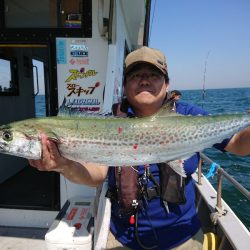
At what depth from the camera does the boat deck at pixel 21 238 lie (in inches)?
190

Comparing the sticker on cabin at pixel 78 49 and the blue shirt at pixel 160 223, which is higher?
the sticker on cabin at pixel 78 49

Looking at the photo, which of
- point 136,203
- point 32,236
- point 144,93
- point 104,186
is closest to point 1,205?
point 32,236

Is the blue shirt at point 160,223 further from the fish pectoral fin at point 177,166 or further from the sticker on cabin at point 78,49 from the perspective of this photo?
the sticker on cabin at point 78,49

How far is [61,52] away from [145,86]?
2.46 m

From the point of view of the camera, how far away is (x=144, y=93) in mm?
2811

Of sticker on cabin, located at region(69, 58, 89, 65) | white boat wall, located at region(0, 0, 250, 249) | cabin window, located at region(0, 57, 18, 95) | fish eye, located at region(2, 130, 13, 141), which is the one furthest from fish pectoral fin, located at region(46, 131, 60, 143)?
cabin window, located at region(0, 57, 18, 95)

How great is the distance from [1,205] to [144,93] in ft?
12.0

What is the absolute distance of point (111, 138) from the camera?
2.53 meters

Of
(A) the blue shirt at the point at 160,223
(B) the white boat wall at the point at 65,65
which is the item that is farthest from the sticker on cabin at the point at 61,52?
(A) the blue shirt at the point at 160,223

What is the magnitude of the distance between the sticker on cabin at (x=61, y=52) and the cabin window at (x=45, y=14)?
0.79 feet

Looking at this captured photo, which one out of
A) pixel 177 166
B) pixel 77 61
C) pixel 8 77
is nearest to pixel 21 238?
pixel 77 61

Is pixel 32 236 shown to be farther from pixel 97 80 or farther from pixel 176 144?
pixel 176 144

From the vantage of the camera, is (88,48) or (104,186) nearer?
(104,186)

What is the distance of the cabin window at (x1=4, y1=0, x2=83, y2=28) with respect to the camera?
16.0 feet
